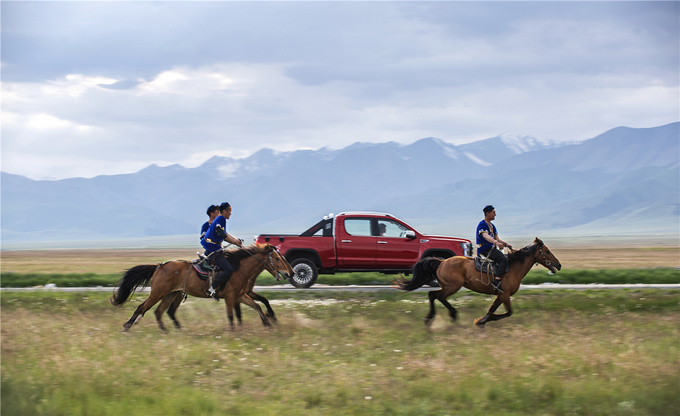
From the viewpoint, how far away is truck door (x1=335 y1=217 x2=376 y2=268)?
21.5 metres

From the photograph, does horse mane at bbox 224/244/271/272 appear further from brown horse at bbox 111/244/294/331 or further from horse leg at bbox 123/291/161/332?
horse leg at bbox 123/291/161/332

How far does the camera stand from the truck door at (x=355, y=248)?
70.6 feet

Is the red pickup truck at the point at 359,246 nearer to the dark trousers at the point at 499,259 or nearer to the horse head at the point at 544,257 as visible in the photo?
the horse head at the point at 544,257

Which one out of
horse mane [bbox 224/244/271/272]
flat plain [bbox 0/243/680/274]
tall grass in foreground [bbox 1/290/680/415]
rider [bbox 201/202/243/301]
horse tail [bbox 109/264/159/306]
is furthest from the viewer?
flat plain [bbox 0/243/680/274]

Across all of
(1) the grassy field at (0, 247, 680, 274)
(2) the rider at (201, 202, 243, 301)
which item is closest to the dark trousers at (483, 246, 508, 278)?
(2) the rider at (201, 202, 243, 301)

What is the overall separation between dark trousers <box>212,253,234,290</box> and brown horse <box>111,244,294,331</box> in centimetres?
15

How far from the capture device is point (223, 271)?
1339 cm

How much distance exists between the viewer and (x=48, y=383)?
926 cm

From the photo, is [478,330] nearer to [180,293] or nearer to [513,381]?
[513,381]

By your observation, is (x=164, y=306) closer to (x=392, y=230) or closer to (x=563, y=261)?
(x=392, y=230)

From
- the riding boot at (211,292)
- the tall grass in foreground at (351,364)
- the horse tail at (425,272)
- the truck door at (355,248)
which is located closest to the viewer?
the tall grass in foreground at (351,364)

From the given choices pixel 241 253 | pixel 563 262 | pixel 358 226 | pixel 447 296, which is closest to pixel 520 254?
pixel 447 296

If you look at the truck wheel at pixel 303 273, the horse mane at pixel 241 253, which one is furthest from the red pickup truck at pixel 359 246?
the horse mane at pixel 241 253

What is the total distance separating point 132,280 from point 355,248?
9.07 m
